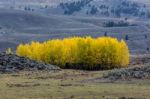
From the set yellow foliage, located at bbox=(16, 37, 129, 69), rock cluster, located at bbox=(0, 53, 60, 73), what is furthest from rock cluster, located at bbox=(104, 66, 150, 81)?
yellow foliage, located at bbox=(16, 37, 129, 69)

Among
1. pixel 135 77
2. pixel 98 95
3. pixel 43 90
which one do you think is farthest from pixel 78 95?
pixel 135 77

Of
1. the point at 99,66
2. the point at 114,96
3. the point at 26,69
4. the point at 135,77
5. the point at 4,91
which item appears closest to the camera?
the point at 114,96

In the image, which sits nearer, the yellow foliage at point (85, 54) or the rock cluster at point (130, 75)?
the rock cluster at point (130, 75)

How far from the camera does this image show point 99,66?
123938mm

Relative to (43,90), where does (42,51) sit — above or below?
below

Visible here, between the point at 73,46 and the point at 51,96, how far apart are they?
8793 cm

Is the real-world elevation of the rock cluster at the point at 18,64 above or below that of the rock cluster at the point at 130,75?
below

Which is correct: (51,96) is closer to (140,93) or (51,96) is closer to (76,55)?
(140,93)

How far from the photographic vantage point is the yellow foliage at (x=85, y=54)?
127 m

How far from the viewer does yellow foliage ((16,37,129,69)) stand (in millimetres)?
126512

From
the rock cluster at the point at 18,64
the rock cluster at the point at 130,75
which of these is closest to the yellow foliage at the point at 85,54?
the rock cluster at the point at 18,64

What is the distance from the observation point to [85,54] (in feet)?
418

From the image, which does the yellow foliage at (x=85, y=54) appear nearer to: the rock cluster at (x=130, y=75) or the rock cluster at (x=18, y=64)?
the rock cluster at (x=18, y=64)

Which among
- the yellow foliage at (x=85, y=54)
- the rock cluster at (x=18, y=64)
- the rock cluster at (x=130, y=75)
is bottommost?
the yellow foliage at (x=85, y=54)
